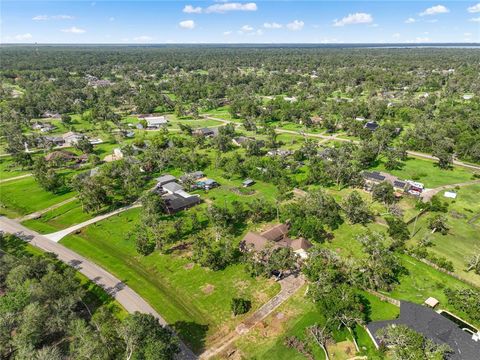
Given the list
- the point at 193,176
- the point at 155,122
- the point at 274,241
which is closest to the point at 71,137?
the point at 155,122

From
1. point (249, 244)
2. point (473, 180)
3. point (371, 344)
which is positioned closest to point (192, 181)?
point (249, 244)

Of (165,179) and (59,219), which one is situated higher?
(165,179)

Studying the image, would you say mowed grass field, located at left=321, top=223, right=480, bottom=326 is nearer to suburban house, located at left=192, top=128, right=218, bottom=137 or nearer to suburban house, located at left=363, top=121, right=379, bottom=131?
suburban house, located at left=192, top=128, right=218, bottom=137

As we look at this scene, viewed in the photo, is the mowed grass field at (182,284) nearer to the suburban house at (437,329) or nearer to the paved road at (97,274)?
the paved road at (97,274)

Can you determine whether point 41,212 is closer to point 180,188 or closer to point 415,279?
point 180,188

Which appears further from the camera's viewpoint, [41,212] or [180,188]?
[180,188]

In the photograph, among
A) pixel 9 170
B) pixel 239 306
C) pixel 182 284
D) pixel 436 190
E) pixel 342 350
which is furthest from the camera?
pixel 9 170

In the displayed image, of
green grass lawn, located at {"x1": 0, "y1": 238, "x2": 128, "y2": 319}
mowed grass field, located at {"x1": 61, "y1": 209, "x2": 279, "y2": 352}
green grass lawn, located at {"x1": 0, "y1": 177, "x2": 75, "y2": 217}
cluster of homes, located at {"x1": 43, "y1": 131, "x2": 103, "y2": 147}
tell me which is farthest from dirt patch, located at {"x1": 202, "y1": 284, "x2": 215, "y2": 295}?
cluster of homes, located at {"x1": 43, "y1": 131, "x2": 103, "y2": 147}

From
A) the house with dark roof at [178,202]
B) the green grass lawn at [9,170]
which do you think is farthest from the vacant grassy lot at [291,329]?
the green grass lawn at [9,170]

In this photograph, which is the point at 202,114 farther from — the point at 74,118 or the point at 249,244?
the point at 249,244
